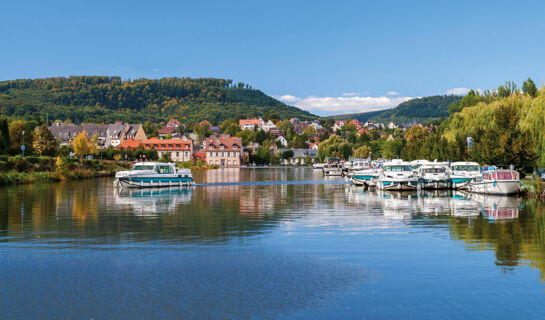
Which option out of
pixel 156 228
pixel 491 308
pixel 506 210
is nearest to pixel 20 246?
pixel 156 228

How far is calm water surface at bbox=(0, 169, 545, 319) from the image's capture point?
10.8 meters

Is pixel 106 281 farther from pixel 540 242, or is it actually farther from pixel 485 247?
pixel 540 242

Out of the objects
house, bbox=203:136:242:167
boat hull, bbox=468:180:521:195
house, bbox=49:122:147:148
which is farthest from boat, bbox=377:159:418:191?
house, bbox=49:122:147:148

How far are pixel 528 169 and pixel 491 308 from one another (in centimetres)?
5290

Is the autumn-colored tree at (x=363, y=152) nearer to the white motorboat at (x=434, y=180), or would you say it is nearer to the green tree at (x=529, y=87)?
the green tree at (x=529, y=87)

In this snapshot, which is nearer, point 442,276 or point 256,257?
point 442,276

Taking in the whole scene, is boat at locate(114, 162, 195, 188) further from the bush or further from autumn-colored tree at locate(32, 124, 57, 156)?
autumn-colored tree at locate(32, 124, 57, 156)

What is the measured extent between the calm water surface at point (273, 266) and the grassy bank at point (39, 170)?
109 feet

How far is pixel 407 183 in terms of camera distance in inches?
1816

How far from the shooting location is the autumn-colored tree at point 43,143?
291ft

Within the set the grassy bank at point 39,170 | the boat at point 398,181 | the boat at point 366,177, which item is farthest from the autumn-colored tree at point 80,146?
the boat at point 398,181

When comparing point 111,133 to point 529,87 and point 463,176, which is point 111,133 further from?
point 463,176

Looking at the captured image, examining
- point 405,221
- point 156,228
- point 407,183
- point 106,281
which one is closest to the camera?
point 106,281

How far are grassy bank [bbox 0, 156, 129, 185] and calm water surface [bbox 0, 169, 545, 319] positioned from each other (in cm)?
3311
